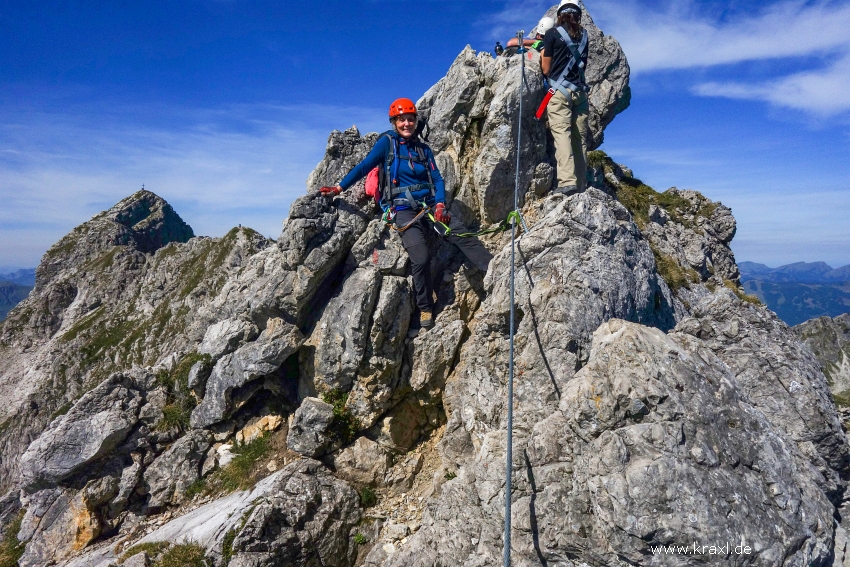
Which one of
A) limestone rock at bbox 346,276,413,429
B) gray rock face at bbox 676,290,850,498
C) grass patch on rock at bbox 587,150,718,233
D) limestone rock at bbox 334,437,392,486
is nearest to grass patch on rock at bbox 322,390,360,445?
limestone rock at bbox 346,276,413,429

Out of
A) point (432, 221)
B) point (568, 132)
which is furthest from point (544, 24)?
point (432, 221)

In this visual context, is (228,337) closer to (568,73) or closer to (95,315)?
(568,73)

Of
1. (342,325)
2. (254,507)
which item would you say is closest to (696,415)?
(342,325)

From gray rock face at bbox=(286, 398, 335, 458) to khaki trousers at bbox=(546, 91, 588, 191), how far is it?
11.5 meters

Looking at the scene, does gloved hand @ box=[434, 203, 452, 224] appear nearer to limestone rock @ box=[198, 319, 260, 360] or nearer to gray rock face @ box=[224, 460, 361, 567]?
limestone rock @ box=[198, 319, 260, 360]

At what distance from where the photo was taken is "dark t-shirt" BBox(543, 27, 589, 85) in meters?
13.9

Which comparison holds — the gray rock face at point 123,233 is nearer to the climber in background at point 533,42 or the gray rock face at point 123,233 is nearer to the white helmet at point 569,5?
the climber in background at point 533,42

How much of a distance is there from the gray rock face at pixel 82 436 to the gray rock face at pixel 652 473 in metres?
15.3

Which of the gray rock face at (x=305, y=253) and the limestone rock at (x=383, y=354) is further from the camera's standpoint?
the gray rock face at (x=305, y=253)

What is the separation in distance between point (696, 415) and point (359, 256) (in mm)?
11156

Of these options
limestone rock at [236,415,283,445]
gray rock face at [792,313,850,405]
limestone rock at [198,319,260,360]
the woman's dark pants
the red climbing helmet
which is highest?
the red climbing helmet

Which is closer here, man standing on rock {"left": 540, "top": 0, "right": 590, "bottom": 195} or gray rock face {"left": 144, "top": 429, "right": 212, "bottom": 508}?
man standing on rock {"left": 540, "top": 0, "right": 590, "bottom": 195}

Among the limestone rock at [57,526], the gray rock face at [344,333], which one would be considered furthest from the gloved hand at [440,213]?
the limestone rock at [57,526]

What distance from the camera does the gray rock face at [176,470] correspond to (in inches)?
625
